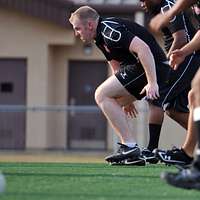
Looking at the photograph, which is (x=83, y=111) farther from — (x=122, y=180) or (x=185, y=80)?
(x=122, y=180)

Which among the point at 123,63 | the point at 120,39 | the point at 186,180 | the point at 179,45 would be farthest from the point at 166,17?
the point at 123,63

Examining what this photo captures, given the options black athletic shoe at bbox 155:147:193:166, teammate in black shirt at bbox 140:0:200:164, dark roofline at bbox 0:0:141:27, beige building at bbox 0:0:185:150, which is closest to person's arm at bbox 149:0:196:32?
black athletic shoe at bbox 155:147:193:166

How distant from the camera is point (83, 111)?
18250mm

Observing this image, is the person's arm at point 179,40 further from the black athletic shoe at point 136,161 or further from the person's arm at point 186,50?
the person's arm at point 186,50

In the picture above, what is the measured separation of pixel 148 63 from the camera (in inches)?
331

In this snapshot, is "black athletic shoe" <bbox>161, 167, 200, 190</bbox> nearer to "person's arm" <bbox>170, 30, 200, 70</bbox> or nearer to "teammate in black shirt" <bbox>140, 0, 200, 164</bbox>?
"person's arm" <bbox>170, 30, 200, 70</bbox>

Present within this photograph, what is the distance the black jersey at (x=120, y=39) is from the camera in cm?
850

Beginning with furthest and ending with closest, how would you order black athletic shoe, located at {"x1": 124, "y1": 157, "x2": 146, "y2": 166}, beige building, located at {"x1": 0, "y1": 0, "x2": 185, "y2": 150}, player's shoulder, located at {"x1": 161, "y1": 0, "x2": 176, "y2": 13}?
beige building, located at {"x1": 0, "y1": 0, "x2": 185, "y2": 150}, player's shoulder, located at {"x1": 161, "y1": 0, "x2": 176, "y2": 13}, black athletic shoe, located at {"x1": 124, "y1": 157, "x2": 146, "y2": 166}

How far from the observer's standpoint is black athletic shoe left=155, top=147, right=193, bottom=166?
7887 millimetres

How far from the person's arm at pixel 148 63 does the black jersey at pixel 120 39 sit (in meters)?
0.08

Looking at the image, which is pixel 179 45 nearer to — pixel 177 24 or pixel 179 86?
pixel 177 24

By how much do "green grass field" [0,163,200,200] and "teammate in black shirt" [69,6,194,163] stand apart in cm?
54

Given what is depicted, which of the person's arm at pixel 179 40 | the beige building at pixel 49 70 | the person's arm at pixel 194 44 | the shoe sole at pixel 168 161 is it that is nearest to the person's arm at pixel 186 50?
the person's arm at pixel 194 44

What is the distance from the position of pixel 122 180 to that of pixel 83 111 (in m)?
11.2
